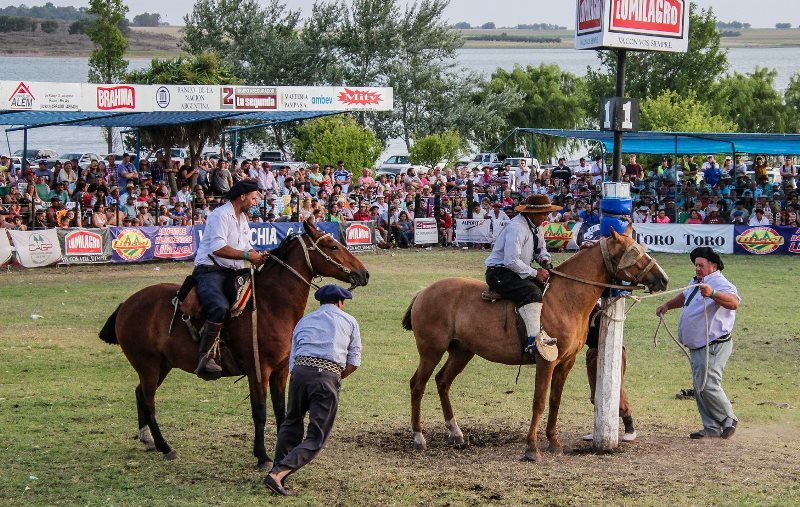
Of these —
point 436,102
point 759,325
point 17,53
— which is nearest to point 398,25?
point 436,102

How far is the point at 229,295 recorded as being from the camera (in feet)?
34.8

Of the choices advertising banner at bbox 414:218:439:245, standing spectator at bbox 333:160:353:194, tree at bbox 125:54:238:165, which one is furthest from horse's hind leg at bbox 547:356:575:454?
tree at bbox 125:54:238:165

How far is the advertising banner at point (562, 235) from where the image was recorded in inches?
1193

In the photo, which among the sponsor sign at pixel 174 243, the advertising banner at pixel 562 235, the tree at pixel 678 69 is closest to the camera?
the sponsor sign at pixel 174 243

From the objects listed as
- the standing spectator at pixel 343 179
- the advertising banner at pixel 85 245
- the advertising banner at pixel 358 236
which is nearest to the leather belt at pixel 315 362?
the advertising banner at pixel 85 245

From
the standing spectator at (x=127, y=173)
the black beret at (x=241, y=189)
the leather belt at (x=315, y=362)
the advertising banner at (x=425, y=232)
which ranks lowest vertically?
the advertising banner at (x=425, y=232)

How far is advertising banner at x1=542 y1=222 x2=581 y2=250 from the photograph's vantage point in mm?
30309

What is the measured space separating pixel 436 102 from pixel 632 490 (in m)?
60.2

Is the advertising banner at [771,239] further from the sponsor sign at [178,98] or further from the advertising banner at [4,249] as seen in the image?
the advertising banner at [4,249]

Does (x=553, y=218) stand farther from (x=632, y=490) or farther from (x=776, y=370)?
(x=632, y=490)

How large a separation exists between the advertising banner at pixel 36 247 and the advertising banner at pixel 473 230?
11.3m

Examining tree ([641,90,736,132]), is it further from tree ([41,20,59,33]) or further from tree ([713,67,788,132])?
tree ([41,20,59,33])

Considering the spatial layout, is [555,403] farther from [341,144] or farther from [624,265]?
[341,144]

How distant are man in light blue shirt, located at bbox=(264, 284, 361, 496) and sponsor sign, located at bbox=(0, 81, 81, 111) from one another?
21.5 m
